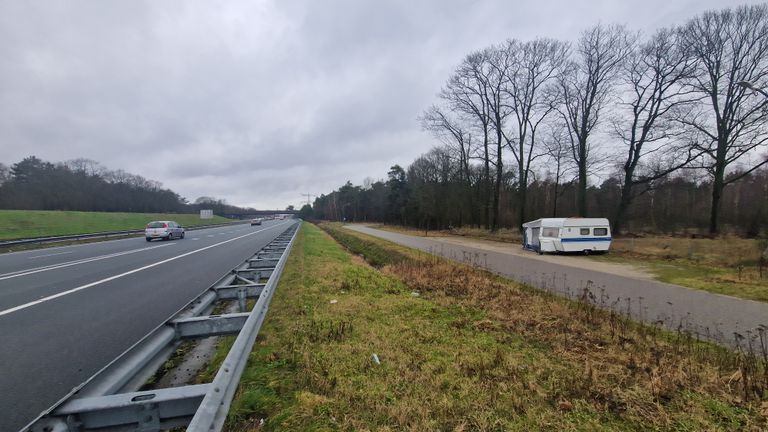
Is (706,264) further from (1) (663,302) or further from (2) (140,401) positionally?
(2) (140,401)

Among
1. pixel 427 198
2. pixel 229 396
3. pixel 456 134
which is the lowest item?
pixel 229 396

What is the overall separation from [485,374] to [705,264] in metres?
16.9

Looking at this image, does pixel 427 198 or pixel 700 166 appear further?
pixel 427 198

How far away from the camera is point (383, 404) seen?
3.30m

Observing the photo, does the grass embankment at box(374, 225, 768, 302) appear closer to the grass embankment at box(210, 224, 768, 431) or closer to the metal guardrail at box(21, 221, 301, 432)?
the grass embankment at box(210, 224, 768, 431)

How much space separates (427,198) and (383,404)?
57.8m

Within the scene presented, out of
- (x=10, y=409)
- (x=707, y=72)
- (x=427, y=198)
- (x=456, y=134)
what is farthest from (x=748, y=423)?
(x=427, y=198)

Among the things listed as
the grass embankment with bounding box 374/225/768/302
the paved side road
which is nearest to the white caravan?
the grass embankment with bounding box 374/225/768/302

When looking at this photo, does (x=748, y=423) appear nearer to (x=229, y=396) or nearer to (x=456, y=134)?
(x=229, y=396)

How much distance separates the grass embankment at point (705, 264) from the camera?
10.1 m

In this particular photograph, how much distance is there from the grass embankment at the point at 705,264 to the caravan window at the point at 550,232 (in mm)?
2553

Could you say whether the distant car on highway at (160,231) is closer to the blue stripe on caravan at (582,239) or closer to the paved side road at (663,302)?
the paved side road at (663,302)

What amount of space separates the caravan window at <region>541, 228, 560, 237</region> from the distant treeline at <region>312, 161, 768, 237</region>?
21108 millimetres

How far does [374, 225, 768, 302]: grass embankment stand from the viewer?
10.1m
